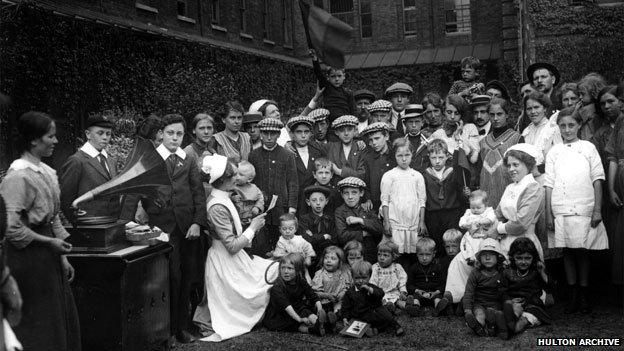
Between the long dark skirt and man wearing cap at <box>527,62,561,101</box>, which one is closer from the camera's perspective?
the long dark skirt

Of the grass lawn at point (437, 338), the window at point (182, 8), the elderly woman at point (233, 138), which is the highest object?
the window at point (182, 8)

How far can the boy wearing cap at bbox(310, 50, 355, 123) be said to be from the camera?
9.30 m

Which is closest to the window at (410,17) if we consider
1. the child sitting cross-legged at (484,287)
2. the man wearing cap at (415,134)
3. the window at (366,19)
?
the window at (366,19)

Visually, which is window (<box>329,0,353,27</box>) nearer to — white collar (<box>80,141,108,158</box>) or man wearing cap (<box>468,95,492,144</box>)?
man wearing cap (<box>468,95,492,144</box>)

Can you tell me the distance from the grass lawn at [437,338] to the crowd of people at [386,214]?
0.13 metres

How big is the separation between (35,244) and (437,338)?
3.57m

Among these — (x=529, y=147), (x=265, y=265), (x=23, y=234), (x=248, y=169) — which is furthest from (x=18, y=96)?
(x=529, y=147)

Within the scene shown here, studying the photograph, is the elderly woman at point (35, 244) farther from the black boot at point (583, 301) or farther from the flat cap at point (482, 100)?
the flat cap at point (482, 100)

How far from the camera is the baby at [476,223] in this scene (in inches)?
261

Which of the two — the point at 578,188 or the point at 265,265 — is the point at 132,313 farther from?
the point at 578,188

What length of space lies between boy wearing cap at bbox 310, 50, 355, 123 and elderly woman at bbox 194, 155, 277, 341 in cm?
327

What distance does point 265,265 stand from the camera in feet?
21.3

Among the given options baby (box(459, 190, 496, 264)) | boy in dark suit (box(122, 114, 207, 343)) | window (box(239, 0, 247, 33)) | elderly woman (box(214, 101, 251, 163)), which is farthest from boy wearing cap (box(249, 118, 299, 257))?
window (box(239, 0, 247, 33))

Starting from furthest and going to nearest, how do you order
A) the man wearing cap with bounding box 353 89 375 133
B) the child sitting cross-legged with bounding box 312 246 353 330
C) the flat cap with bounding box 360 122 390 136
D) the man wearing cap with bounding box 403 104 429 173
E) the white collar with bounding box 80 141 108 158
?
1. the man wearing cap with bounding box 353 89 375 133
2. the man wearing cap with bounding box 403 104 429 173
3. the flat cap with bounding box 360 122 390 136
4. the child sitting cross-legged with bounding box 312 246 353 330
5. the white collar with bounding box 80 141 108 158
